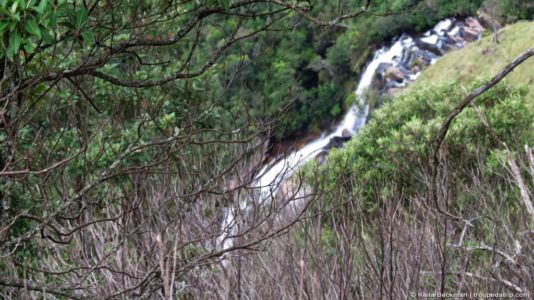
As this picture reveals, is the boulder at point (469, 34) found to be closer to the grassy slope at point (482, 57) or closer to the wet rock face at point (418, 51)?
the wet rock face at point (418, 51)

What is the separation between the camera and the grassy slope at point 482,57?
24734 millimetres

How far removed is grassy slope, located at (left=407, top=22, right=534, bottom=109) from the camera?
81.1 feet

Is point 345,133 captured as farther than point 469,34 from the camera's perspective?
No

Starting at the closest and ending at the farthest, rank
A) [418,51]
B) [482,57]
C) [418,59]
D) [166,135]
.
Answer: [166,135]
[482,57]
[418,59]
[418,51]

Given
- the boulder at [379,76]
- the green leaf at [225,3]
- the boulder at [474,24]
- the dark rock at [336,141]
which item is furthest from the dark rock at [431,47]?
the green leaf at [225,3]

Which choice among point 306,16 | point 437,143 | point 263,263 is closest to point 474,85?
point 263,263

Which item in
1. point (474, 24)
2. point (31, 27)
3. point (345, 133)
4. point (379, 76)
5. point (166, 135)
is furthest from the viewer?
point (474, 24)

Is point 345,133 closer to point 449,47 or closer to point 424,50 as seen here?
point 424,50

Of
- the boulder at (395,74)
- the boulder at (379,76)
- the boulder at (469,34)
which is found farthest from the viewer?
the boulder at (469,34)

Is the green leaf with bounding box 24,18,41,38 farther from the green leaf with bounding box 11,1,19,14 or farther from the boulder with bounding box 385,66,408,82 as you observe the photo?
the boulder with bounding box 385,66,408,82

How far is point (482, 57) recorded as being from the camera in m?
25.6

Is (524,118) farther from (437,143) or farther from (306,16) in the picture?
(437,143)

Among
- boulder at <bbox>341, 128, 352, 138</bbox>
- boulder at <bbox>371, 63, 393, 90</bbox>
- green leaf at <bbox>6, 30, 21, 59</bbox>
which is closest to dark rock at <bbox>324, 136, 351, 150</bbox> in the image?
boulder at <bbox>341, 128, 352, 138</bbox>

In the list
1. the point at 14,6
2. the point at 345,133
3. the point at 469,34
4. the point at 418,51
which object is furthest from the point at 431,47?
the point at 14,6
